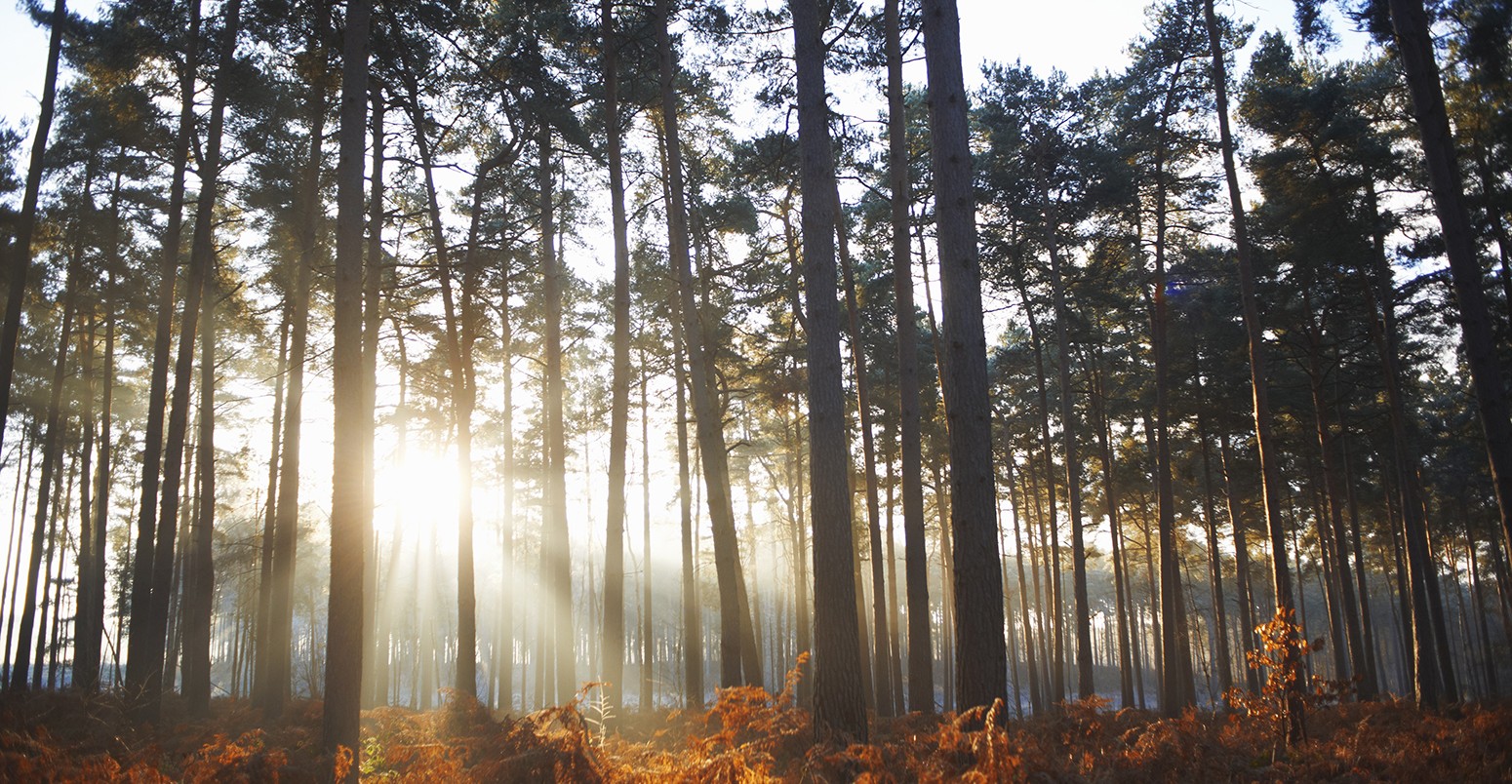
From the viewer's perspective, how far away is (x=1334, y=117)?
15.8 m

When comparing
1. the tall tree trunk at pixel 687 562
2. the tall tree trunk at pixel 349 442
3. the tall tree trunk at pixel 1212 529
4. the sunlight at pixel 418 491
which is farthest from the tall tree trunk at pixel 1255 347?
the sunlight at pixel 418 491

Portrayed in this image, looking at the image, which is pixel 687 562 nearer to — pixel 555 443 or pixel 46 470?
pixel 555 443

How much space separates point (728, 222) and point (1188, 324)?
1210 centimetres

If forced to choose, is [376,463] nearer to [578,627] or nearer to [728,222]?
[728,222]

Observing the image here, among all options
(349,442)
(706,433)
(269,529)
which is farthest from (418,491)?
(349,442)

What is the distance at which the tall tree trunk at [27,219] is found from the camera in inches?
492

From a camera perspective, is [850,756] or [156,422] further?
[156,422]

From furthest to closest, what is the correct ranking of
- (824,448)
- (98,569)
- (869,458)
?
1. (869,458)
2. (98,569)
3. (824,448)

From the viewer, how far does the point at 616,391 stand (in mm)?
13656

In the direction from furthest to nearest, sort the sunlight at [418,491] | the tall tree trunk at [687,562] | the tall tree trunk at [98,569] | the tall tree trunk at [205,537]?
1. the sunlight at [418,491]
2. the tall tree trunk at [687,562]
3. the tall tree trunk at [205,537]
4. the tall tree trunk at [98,569]

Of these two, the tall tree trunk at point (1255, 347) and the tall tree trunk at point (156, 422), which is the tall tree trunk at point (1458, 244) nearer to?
the tall tree trunk at point (1255, 347)

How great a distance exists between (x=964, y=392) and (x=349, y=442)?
20.4 feet

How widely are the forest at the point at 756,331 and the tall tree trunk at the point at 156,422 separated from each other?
0.27 ft

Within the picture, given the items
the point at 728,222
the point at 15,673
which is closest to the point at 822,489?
the point at 728,222
